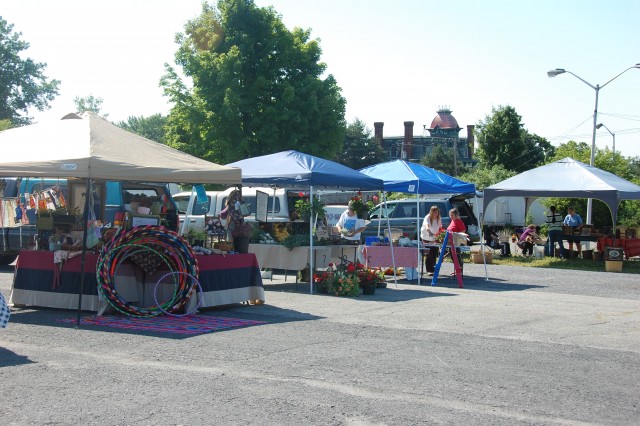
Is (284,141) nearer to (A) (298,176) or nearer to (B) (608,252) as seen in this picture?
(B) (608,252)

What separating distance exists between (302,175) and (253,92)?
78.3ft

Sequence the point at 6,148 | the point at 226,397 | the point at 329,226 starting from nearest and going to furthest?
the point at 226,397 → the point at 6,148 → the point at 329,226

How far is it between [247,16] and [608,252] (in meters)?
22.7

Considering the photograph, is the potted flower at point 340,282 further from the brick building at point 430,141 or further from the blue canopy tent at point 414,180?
the brick building at point 430,141

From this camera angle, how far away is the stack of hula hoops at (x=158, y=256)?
11562 millimetres

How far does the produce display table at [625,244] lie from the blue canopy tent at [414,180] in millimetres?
6922

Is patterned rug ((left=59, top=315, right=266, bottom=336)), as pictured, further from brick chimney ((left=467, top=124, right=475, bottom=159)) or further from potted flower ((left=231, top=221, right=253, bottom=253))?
brick chimney ((left=467, top=124, right=475, bottom=159))

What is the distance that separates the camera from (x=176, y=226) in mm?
15430

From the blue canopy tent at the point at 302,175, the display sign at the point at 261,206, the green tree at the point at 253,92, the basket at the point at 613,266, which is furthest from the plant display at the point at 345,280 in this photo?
the green tree at the point at 253,92

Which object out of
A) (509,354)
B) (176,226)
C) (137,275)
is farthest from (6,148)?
(509,354)

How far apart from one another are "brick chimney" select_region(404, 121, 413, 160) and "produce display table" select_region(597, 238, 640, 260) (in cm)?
5251

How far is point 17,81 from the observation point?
7538 cm

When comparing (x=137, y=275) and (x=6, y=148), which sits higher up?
(x=6, y=148)

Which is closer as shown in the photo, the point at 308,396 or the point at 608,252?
the point at 308,396
